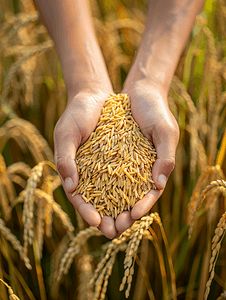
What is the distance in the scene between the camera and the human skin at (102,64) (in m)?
0.69

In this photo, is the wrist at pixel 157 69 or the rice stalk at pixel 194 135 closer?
the rice stalk at pixel 194 135

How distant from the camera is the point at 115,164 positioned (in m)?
0.65

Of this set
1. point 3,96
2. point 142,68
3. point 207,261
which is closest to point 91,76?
point 142,68

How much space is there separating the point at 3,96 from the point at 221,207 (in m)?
0.76

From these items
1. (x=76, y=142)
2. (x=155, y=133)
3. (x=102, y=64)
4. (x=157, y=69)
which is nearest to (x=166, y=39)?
(x=157, y=69)

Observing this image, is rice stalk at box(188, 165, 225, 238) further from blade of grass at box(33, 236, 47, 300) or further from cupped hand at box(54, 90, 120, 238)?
blade of grass at box(33, 236, 47, 300)

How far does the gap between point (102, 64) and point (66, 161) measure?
38cm

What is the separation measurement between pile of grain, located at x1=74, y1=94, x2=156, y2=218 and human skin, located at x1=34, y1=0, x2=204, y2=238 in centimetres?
3

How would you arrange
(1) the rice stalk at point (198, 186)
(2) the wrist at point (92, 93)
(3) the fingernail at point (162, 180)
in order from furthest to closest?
(2) the wrist at point (92, 93), (3) the fingernail at point (162, 180), (1) the rice stalk at point (198, 186)

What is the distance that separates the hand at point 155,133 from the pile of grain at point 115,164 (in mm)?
20

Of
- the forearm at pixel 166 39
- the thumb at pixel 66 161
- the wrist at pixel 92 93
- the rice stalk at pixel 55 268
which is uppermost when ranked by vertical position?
the forearm at pixel 166 39

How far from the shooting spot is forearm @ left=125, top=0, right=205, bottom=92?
0.77m

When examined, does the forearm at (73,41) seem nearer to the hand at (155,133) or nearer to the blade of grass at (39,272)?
the hand at (155,133)

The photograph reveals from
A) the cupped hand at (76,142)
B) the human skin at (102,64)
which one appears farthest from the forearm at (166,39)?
the cupped hand at (76,142)
